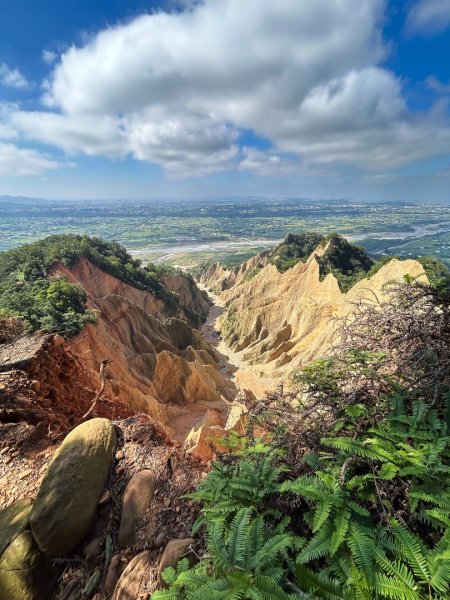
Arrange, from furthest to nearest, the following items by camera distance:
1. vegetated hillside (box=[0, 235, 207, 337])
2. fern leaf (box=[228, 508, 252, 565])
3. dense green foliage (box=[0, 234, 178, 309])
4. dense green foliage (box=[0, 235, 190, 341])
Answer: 1. dense green foliage (box=[0, 234, 178, 309])
2. vegetated hillside (box=[0, 235, 207, 337])
3. dense green foliage (box=[0, 235, 190, 341])
4. fern leaf (box=[228, 508, 252, 565])

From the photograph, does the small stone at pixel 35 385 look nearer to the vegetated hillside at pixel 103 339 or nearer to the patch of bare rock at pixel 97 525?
the vegetated hillside at pixel 103 339

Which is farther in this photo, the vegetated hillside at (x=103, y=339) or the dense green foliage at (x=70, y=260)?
the dense green foliage at (x=70, y=260)

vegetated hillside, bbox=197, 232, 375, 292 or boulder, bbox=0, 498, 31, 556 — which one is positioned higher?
boulder, bbox=0, 498, 31, 556

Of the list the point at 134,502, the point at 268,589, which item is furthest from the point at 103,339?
the point at 268,589

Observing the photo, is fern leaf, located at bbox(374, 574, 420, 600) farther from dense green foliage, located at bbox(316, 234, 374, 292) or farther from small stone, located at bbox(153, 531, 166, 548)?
dense green foliage, located at bbox(316, 234, 374, 292)

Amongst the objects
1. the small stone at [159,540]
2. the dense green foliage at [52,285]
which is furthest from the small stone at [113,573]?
the dense green foliage at [52,285]

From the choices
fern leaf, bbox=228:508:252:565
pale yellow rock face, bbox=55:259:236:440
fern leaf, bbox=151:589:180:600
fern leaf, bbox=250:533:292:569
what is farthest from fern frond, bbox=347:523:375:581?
pale yellow rock face, bbox=55:259:236:440

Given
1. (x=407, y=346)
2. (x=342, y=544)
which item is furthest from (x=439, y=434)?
(x=342, y=544)
